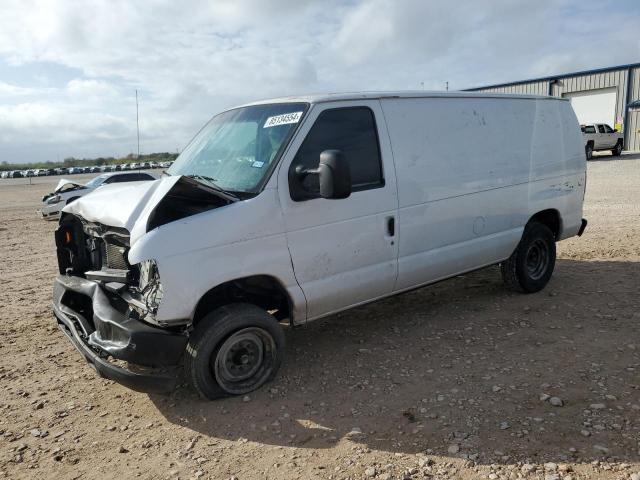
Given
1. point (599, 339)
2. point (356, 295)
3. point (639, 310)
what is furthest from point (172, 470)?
point (639, 310)

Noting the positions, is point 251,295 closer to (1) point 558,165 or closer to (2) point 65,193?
(1) point 558,165

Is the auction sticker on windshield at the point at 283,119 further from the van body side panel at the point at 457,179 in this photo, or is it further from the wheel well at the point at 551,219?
the wheel well at the point at 551,219

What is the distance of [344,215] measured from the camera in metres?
4.16

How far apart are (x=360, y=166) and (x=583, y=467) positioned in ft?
8.58

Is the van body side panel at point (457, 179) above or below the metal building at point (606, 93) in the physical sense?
below

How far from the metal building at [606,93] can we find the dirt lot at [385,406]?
28.9m

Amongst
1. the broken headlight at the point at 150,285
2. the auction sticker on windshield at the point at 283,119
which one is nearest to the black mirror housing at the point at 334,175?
the auction sticker on windshield at the point at 283,119

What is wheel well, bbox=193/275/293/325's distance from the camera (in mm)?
3928

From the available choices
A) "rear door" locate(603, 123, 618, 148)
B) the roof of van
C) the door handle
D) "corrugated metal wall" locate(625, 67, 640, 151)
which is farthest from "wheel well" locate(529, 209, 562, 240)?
"corrugated metal wall" locate(625, 67, 640, 151)

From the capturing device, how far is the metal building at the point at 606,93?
108ft

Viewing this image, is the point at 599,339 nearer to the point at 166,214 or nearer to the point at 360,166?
the point at 360,166

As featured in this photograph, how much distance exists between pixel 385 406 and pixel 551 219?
12.4ft

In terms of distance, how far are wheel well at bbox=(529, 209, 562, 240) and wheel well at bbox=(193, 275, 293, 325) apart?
11.3 ft

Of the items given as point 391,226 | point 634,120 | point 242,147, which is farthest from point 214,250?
point 634,120
